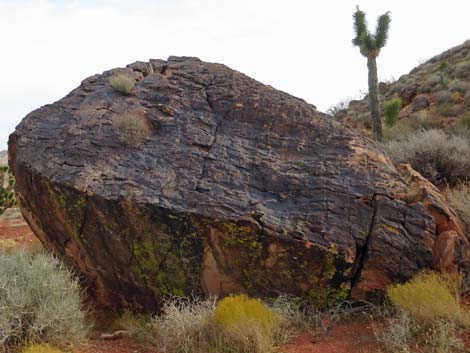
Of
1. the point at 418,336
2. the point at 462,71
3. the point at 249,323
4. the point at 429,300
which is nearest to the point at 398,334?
the point at 418,336

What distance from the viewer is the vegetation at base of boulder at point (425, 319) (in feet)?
14.3

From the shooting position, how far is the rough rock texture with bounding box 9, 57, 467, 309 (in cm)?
548

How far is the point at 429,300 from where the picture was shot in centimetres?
471

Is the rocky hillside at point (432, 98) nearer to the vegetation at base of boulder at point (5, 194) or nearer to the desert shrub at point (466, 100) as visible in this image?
the desert shrub at point (466, 100)

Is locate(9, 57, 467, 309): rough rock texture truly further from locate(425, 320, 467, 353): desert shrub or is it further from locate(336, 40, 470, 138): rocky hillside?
locate(336, 40, 470, 138): rocky hillside

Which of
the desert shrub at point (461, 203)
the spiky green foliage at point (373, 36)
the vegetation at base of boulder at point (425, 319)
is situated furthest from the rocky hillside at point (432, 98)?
the vegetation at base of boulder at point (425, 319)

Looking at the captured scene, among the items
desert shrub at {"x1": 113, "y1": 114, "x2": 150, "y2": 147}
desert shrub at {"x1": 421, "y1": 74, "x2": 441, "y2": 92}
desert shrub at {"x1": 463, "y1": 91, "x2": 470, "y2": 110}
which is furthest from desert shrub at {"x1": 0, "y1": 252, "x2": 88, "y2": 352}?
desert shrub at {"x1": 421, "y1": 74, "x2": 441, "y2": 92}

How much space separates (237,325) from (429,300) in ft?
6.28

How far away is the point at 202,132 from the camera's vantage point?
6.67 meters

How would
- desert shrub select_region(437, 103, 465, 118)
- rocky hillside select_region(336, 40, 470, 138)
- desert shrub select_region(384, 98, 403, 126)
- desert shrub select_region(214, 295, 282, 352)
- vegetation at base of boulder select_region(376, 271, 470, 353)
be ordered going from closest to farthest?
1. vegetation at base of boulder select_region(376, 271, 470, 353)
2. desert shrub select_region(214, 295, 282, 352)
3. rocky hillside select_region(336, 40, 470, 138)
4. desert shrub select_region(437, 103, 465, 118)
5. desert shrub select_region(384, 98, 403, 126)

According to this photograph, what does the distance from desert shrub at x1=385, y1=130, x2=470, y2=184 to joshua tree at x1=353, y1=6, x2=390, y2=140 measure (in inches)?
264

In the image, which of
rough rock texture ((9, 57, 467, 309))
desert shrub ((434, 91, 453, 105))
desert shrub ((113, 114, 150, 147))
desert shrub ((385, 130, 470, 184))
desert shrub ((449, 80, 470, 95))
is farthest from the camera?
desert shrub ((449, 80, 470, 95))

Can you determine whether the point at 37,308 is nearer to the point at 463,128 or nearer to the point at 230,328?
the point at 230,328

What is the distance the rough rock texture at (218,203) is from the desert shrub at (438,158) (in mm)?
2149
